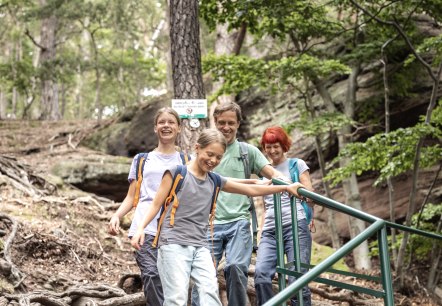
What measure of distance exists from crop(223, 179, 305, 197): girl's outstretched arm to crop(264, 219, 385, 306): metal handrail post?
1.06m

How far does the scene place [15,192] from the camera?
9.11m

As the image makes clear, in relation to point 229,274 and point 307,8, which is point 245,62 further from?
point 229,274

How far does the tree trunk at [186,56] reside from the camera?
24.3ft

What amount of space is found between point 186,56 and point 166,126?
3.00 meters

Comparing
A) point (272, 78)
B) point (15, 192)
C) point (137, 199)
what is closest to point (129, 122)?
point (272, 78)

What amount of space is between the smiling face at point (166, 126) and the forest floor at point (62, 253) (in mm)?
1602

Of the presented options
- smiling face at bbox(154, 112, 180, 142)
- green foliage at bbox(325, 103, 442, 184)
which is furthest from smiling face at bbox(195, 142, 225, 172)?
green foliage at bbox(325, 103, 442, 184)

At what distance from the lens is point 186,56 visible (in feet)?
24.5

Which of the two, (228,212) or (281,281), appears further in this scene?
(228,212)

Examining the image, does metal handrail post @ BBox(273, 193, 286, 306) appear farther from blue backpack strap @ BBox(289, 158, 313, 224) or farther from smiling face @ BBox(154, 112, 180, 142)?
smiling face @ BBox(154, 112, 180, 142)

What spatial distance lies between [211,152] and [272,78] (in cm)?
787

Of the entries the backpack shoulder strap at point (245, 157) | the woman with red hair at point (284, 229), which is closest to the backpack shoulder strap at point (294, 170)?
Result: the woman with red hair at point (284, 229)

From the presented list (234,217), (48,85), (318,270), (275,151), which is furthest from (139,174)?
(48,85)

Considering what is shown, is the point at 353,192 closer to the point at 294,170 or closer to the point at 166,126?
the point at 294,170
